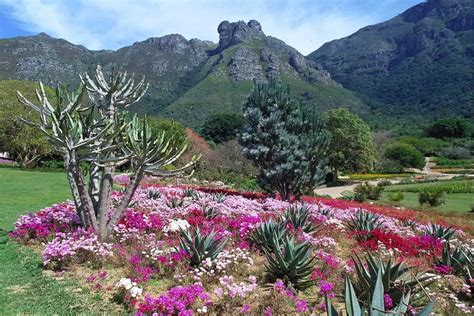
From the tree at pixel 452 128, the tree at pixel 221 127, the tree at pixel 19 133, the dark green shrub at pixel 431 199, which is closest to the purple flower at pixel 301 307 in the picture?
the dark green shrub at pixel 431 199

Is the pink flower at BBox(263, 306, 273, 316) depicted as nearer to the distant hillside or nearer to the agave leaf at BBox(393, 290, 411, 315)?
the agave leaf at BBox(393, 290, 411, 315)

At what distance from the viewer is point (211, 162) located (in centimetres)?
3675

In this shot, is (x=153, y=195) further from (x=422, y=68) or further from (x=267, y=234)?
(x=422, y=68)

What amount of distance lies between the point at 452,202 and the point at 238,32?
148m

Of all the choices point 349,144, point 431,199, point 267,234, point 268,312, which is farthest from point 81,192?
point 349,144

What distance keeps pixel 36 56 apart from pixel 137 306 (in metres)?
135

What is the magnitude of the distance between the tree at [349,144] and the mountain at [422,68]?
70.7 meters

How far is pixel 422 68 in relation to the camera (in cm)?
14338

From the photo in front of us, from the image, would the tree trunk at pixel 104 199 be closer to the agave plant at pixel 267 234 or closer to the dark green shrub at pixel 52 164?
the agave plant at pixel 267 234

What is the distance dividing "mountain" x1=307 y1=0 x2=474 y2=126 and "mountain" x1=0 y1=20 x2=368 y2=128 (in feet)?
58.3

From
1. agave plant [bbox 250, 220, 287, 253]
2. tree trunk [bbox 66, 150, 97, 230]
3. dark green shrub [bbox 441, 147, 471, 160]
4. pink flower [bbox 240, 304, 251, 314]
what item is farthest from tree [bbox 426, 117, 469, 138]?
pink flower [bbox 240, 304, 251, 314]

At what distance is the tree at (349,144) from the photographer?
4138cm

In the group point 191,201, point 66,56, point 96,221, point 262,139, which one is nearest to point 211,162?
point 262,139

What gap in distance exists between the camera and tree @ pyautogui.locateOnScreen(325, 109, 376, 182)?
41375 mm
